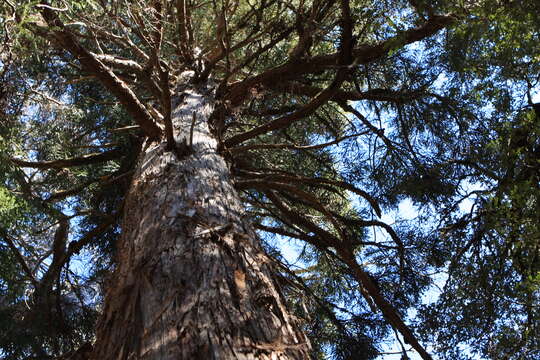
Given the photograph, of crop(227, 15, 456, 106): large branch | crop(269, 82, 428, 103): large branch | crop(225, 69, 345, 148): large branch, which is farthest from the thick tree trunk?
crop(269, 82, 428, 103): large branch

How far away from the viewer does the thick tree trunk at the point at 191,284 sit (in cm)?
166

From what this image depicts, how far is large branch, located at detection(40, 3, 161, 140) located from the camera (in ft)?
9.95

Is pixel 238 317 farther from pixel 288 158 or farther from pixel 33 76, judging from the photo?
pixel 33 76

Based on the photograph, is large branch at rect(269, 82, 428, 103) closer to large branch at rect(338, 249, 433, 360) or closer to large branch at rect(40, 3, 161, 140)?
large branch at rect(40, 3, 161, 140)

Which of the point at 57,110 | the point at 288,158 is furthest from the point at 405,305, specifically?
the point at 57,110

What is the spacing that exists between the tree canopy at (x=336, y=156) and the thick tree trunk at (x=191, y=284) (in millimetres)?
812

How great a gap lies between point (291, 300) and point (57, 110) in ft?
11.9

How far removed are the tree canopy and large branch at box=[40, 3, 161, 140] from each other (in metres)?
0.01

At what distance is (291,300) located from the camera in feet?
19.3

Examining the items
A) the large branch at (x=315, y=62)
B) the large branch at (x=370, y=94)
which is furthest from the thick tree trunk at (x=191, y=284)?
the large branch at (x=370, y=94)

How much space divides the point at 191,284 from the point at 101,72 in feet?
6.69

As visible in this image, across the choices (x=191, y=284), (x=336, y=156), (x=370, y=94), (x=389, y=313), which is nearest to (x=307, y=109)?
(x=370, y=94)

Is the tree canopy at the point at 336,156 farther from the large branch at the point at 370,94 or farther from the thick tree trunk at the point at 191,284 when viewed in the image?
the thick tree trunk at the point at 191,284

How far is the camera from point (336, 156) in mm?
6340
